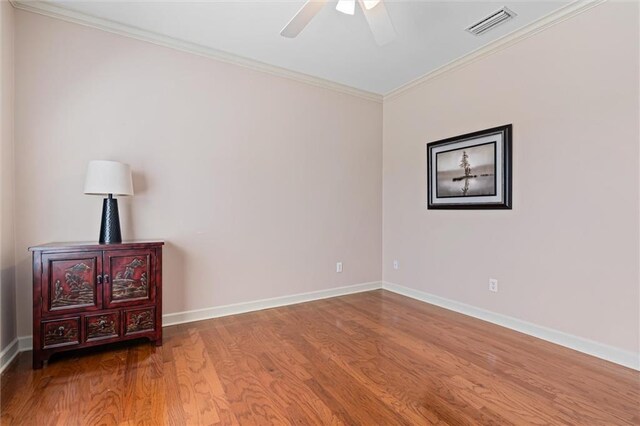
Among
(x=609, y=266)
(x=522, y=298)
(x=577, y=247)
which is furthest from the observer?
(x=522, y=298)

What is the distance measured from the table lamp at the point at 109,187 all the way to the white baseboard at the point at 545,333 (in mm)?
3259

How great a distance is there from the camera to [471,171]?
125 inches

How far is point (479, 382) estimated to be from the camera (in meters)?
1.92

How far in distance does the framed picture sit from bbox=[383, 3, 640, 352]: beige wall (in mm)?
84

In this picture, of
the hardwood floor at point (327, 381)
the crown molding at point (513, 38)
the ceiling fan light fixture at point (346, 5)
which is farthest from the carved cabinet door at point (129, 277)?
the crown molding at point (513, 38)

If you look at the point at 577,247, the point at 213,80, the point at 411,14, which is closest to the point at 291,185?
the point at 213,80

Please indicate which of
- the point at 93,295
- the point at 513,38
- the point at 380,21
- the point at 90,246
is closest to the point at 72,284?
the point at 93,295

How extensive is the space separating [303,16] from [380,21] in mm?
507

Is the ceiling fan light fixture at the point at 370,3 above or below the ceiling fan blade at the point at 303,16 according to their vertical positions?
above

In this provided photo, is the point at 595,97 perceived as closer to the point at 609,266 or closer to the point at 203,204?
the point at 609,266

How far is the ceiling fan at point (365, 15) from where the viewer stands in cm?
185

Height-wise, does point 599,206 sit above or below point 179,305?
above

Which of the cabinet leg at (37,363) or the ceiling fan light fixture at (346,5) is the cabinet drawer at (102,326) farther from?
the ceiling fan light fixture at (346,5)

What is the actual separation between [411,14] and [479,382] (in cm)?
277
